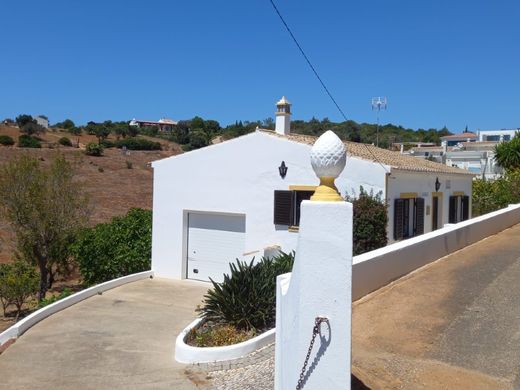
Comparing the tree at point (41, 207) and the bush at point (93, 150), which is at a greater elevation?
the bush at point (93, 150)

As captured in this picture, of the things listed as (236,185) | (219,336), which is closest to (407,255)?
(219,336)

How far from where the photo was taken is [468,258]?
11.3 m

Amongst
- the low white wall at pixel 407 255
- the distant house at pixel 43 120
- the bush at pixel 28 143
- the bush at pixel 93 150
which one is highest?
the distant house at pixel 43 120

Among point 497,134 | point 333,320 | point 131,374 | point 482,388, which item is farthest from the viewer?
point 497,134

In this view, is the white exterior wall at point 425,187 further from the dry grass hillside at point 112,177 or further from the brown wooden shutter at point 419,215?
the dry grass hillside at point 112,177

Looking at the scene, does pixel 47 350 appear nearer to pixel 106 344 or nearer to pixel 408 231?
pixel 106 344

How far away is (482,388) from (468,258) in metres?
6.51

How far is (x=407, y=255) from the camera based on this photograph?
31.7 ft

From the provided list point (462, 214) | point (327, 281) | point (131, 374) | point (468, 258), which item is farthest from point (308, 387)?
point (462, 214)

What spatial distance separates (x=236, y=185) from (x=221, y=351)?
8.12 metres

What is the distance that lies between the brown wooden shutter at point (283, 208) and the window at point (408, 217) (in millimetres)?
2897

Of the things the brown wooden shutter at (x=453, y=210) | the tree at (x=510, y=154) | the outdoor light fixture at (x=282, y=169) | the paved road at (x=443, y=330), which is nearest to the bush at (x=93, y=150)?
the tree at (x=510, y=154)

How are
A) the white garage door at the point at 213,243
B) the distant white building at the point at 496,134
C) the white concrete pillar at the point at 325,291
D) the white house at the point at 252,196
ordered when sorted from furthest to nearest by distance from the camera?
the distant white building at the point at 496,134
the white garage door at the point at 213,243
the white house at the point at 252,196
the white concrete pillar at the point at 325,291

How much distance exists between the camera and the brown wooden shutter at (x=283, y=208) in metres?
14.8
